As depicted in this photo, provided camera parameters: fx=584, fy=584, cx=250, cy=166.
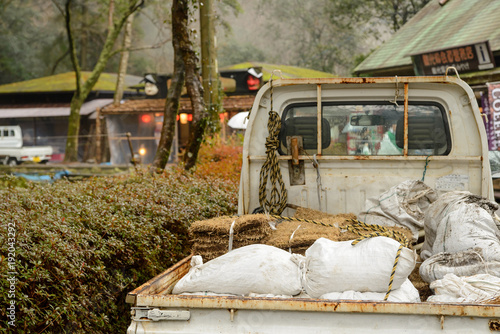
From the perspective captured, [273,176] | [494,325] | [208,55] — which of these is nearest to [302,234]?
[273,176]

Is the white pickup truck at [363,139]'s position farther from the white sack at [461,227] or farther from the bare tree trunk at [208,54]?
the bare tree trunk at [208,54]

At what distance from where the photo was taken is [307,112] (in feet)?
17.9

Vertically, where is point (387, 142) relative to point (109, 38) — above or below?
below

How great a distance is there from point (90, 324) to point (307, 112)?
8.68ft

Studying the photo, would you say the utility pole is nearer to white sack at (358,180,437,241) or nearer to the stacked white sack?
white sack at (358,180,437,241)

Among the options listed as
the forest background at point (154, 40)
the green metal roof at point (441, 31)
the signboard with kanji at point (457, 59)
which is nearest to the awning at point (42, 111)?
the forest background at point (154, 40)

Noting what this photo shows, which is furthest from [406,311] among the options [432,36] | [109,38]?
[109,38]

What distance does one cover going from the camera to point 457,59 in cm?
1530

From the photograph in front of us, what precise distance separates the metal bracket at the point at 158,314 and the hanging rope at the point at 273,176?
220cm

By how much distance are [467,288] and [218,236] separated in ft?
5.44

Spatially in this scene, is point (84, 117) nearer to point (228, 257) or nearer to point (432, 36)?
point (432, 36)

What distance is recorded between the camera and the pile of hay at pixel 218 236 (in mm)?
4035

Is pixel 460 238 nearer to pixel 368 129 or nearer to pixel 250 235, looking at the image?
pixel 250 235

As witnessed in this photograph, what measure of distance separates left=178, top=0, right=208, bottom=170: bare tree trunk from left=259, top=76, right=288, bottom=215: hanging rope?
531 cm
